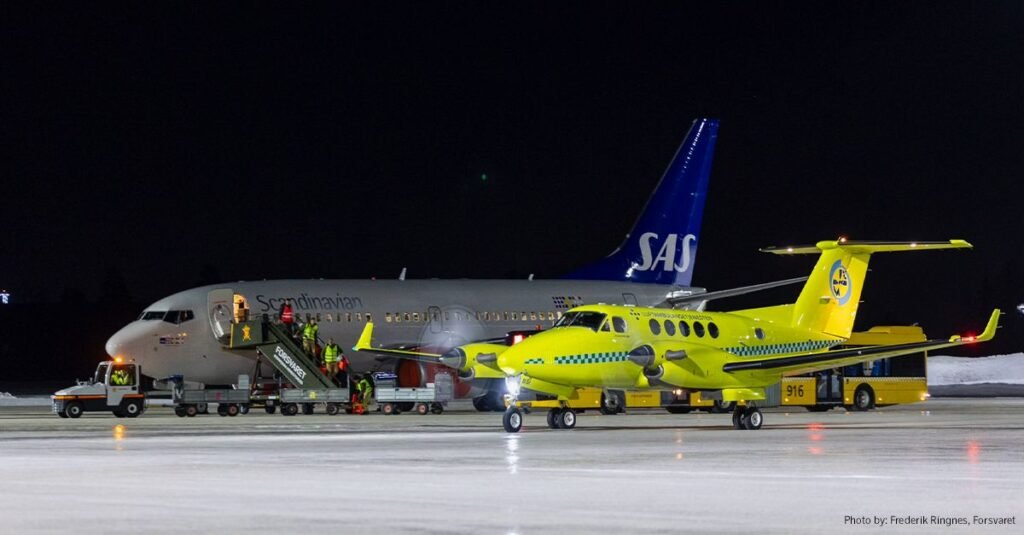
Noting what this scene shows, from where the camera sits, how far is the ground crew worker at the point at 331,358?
146 feet

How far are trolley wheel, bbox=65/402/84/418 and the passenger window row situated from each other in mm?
18655

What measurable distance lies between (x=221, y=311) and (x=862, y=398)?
19.8m

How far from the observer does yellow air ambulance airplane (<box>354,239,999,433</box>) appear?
31344mm

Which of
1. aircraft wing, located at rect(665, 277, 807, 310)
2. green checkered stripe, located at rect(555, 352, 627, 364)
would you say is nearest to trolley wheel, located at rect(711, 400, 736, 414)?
aircraft wing, located at rect(665, 277, 807, 310)

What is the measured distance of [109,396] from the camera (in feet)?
144

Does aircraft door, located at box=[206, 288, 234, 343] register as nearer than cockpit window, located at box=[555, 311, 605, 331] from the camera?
No

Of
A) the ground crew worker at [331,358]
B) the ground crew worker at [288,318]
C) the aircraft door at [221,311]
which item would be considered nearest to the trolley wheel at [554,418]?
the ground crew worker at [331,358]

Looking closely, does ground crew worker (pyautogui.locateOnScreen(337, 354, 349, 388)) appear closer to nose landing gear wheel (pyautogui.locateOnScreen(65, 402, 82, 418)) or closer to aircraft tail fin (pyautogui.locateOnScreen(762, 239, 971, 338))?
nose landing gear wheel (pyautogui.locateOnScreen(65, 402, 82, 418))

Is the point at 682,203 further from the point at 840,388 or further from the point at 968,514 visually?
the point at 968,514

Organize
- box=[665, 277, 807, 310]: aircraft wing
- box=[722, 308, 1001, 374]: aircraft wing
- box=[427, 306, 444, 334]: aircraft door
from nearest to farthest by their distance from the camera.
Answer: box=[722, 308, 1001, 374]: aircraft wing → box=[427, 306, 444, 334]: aircraft door → box=[665, 277, 807, 310]: aircraft wing

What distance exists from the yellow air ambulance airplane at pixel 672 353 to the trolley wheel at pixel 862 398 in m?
Answer: 10.8

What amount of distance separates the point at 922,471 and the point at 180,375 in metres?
32.7

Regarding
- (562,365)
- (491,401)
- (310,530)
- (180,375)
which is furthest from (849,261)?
(310,530)

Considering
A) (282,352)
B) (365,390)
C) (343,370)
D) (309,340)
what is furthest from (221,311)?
(365,390)
